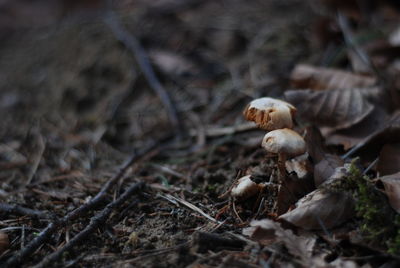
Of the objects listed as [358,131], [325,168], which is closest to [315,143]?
[325,168]

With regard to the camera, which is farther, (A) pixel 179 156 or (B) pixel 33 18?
(B) pixel 33 18

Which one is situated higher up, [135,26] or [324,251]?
[135,26]

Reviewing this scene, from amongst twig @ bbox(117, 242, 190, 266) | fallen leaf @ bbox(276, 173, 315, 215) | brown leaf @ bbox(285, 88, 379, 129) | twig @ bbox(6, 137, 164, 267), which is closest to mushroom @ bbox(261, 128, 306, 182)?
fallen leaf @ bbox(276, 173, 315, 215)

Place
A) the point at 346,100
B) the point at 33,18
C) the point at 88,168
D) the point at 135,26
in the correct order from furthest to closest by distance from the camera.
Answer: the point at 33,18, the point at 135,26, the point at 88,168, the point at 346,100

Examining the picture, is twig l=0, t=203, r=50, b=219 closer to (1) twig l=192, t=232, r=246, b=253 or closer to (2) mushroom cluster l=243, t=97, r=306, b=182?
(1) twig l=192, t=232, r=246, b=253

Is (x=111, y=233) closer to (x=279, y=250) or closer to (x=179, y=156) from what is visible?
(x=279, y=250)

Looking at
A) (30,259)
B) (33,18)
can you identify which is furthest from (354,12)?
(33,18)
